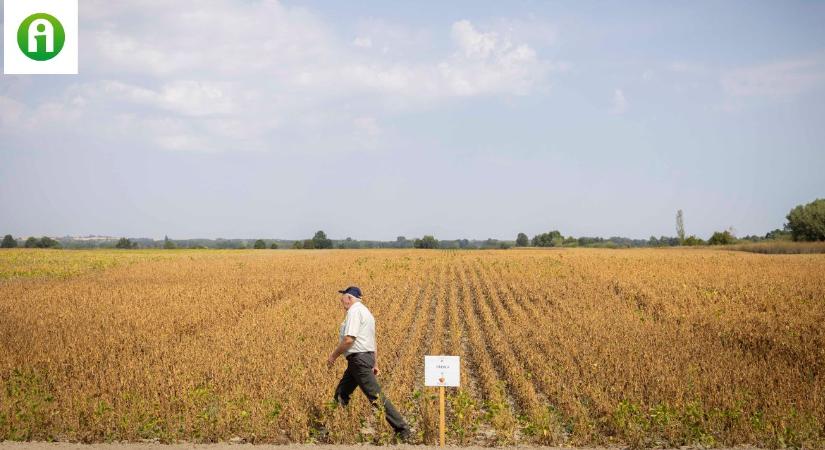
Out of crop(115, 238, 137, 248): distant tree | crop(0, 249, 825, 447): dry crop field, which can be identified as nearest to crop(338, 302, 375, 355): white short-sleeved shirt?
crop(0, 249, 825, 447): dry crop field

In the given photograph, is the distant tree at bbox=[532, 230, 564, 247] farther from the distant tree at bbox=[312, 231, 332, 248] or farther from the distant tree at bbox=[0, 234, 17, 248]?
the distant tree at bbox=[0, 234, 17, 248]

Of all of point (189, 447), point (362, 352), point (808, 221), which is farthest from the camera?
point (808, 221)

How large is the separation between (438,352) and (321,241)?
136 metres

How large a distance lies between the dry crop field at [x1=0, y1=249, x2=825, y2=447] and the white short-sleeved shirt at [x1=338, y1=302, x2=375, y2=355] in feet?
3.92

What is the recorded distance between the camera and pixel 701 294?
23109 millimetres

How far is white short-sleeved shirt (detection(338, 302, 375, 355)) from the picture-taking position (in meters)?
8.43

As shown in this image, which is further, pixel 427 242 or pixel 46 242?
pixel 427 242

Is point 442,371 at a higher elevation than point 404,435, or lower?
higher

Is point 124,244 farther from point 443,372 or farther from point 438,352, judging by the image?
point 443,372

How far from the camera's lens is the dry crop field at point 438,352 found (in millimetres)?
8766

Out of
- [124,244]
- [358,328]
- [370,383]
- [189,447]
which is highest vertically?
[124,244]

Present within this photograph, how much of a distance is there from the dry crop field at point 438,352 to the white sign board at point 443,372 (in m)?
1.03

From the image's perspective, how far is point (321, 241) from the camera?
148375mm

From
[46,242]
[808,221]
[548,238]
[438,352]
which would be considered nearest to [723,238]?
[808,221]
